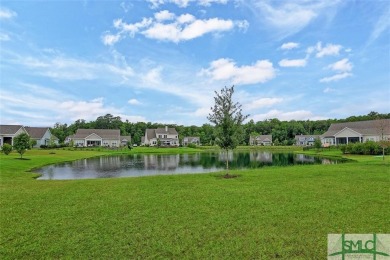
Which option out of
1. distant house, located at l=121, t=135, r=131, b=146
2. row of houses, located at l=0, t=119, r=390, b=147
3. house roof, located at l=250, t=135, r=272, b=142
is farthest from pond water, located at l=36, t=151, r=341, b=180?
house roof, located at l=250, t=135, r=272, b=142

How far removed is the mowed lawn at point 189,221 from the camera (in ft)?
20.6

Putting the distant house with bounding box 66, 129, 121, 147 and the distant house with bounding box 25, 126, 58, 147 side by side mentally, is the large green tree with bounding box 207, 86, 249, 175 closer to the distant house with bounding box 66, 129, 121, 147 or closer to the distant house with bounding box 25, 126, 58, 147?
the distant house with bounding box 25, 126, 58, 147

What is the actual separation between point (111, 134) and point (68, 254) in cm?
9962

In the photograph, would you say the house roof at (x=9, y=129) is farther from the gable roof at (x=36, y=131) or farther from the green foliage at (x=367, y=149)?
the green foliage at (x=367, y=149)

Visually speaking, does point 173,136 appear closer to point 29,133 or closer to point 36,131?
point 36,131

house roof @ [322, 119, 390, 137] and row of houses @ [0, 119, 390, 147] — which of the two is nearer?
house roof @ [322, 119, 390, 137]

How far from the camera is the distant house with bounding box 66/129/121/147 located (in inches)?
3829

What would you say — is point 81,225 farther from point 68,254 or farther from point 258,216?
point 258,216

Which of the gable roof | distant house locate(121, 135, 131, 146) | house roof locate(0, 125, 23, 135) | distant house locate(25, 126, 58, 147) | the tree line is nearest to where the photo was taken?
house roof locate(0, 125, 23, 135)

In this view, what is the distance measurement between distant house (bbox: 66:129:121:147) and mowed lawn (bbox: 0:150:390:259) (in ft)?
291

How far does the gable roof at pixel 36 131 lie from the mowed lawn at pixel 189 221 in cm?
7437

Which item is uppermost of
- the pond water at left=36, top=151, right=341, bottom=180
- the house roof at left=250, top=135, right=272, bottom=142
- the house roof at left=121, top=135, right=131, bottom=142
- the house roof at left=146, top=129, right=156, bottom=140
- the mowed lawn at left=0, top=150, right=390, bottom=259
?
the house roof at left=146, top=129, right=156, bottom=140

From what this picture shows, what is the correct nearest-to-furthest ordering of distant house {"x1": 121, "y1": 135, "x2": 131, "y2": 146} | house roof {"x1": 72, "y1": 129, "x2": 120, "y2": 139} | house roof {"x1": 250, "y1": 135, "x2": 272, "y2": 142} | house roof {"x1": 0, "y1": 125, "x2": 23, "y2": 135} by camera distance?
house roof {"x1": 0, "y1": 125, "x2": 23, "y2": 135}, house roof {"x1": 72, "y1": 129, "x2": 120, "y2": 139}, distant house {"x1": 121, "y1": 135, "x2": 131, "y2": 146}, house roof {"x1": 250, "y1": 135, "x2": 272, "y2": 142}

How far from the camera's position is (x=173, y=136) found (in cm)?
11162
